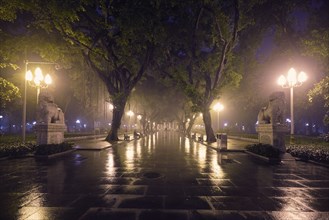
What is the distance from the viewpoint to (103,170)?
900cm

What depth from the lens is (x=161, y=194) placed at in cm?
587

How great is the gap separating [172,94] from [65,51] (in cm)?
2752

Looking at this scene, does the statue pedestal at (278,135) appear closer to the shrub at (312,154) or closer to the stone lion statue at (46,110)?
the shrub at (312,154)

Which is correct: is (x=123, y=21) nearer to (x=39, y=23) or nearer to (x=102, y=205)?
(x=39, y=23)

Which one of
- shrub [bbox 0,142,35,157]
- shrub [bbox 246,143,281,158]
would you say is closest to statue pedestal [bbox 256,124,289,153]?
shrub [bbox 246,143,281,158]

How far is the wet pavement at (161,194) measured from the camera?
15.3 ft

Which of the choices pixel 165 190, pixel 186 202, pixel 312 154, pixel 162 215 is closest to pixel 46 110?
pixel 165 190

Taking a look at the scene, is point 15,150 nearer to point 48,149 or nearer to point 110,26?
point 48,149

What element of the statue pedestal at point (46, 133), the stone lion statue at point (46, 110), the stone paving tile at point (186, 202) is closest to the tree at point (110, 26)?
the stone lion statue at point (46, 110)

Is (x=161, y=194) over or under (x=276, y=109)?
under

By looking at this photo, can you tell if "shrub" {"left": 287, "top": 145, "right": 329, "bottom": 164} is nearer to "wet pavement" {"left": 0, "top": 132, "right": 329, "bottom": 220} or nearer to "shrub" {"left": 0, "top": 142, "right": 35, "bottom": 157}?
"wet pavement" {"left": 0, "top": 132, "right": 329, "bottom": 220}

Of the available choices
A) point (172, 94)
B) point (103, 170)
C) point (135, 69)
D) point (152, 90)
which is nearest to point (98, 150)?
point (103, 170)

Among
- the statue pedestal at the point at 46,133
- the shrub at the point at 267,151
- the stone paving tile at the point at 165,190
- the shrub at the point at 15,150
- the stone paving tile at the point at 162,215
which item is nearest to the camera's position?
the stone paving tile at the point at 162,215

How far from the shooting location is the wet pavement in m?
4.67
